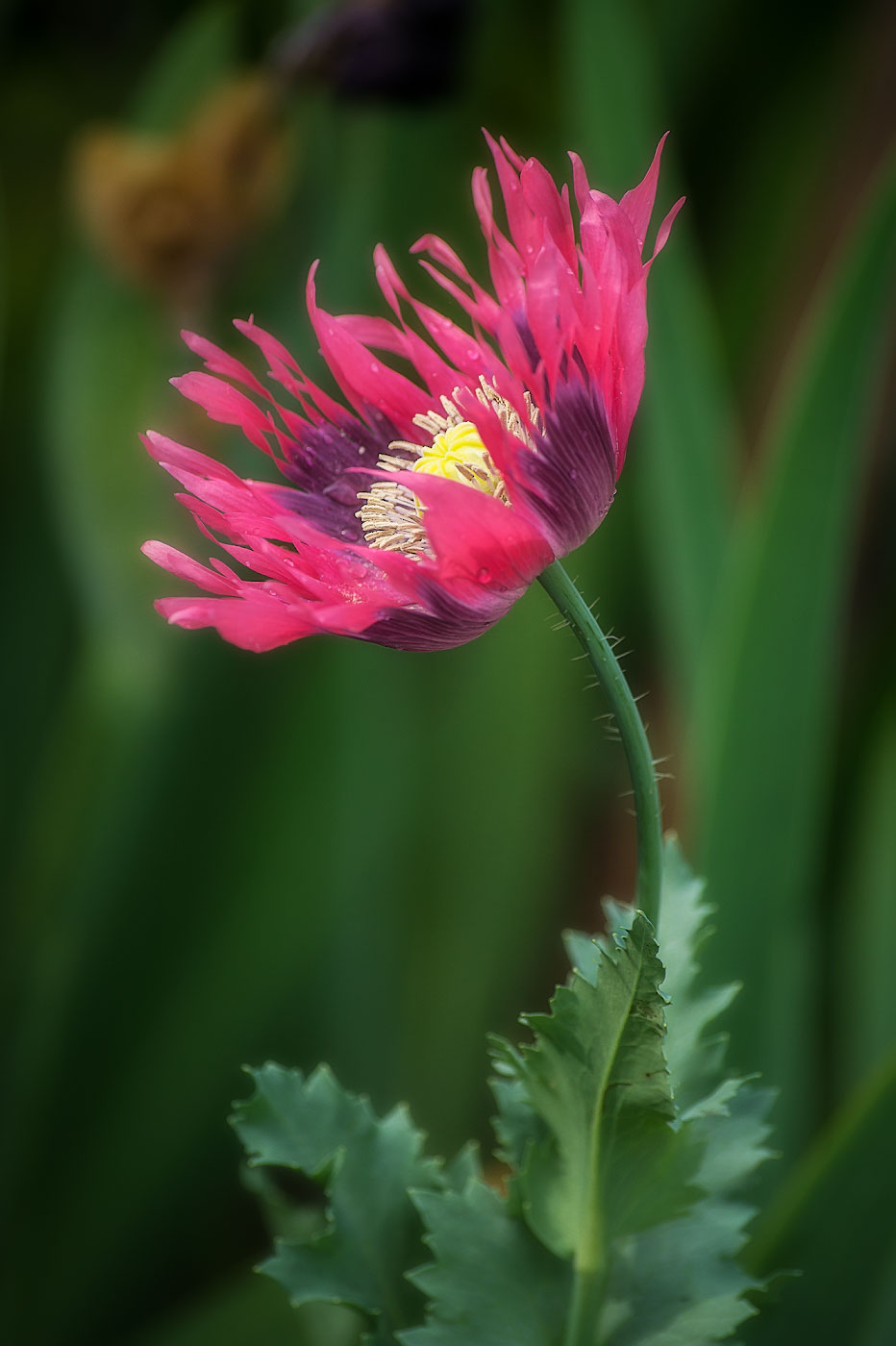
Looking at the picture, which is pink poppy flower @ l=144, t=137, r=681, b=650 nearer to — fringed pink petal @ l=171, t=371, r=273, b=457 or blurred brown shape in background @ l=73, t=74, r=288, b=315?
fringed pink petal @ l=171, t=371, r=273, b=457

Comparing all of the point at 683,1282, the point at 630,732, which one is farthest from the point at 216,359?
the point at 683,1282

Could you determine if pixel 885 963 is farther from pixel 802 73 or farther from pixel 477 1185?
pixel 802 73

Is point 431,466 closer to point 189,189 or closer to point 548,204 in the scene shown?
point 548,204

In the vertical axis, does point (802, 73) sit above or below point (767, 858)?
above

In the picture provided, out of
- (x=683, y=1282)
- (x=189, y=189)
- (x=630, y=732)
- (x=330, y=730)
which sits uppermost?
(x=189, y=189)

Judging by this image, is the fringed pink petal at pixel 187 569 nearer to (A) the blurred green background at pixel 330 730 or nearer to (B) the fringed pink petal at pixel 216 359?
(B) the fringed pink petal at pixel 216 359

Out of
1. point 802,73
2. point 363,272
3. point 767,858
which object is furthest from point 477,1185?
point 802,73

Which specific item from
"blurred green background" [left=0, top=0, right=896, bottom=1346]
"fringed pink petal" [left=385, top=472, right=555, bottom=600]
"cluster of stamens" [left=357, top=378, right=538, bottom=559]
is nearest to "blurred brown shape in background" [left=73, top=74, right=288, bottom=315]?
"blurred green background" [left=0, top=0, right=896, bottom=1346]
